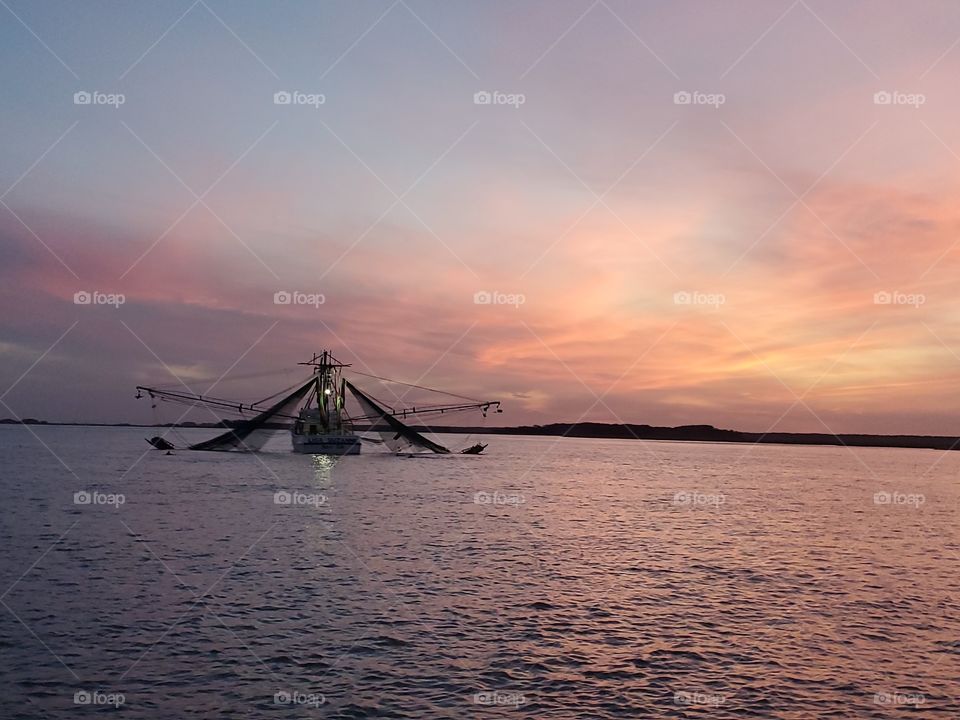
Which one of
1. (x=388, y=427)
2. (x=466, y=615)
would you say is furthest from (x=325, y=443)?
(x=466, y=615)

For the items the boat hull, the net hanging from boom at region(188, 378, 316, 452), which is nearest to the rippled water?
the net hanging from boom at region(188, 378, 316, 452)

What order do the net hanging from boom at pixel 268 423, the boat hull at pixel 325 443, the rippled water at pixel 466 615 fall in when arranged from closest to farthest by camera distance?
the rippled water at pixel 466 615 < the net hanging from boom at pixel 268 423 < the boat hull at pixel 325 443

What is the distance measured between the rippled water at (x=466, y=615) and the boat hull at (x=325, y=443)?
66.1 metres

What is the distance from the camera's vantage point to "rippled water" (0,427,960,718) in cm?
1670

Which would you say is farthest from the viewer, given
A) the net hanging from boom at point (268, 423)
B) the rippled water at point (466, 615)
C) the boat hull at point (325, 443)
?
A: the boat hull at point (325, 443)

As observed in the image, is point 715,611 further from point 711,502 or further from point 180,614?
point 711,502

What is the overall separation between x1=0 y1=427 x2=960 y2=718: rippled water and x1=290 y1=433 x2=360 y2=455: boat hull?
217 feet

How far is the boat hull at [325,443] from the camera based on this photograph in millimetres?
121188

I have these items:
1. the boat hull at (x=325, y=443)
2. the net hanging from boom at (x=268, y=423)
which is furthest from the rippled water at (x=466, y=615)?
the boat hull at (x=325, y=443)

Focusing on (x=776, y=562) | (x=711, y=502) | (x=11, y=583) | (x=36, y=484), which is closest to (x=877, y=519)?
(x=711, y=502)

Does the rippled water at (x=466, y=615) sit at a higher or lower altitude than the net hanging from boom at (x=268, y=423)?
lower

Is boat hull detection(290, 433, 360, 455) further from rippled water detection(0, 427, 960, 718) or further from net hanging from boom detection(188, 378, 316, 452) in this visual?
rippled water detection(0, 427, 960, 718)

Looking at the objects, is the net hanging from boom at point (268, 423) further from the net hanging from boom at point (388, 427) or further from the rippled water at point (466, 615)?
the rippled water at point (466, 615)

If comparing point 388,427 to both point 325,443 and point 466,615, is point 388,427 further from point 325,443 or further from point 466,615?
point 466,615
